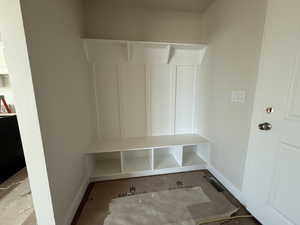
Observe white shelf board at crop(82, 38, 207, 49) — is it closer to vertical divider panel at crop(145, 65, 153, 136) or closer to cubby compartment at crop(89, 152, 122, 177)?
vertical divider panel at crop(145, 65, 153, 136)

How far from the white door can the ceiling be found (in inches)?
41.3

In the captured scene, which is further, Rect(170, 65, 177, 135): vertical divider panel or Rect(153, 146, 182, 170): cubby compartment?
Rect(170, 65, 177, 135): vertical divider panel

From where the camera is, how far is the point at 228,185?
5.72ft

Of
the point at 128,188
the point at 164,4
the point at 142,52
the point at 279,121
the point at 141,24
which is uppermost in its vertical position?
the point at 164,4

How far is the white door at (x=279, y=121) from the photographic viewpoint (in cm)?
99

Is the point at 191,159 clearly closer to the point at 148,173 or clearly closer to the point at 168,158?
the point at 168,158

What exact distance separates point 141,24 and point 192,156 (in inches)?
87.9

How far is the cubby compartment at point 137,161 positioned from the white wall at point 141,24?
174 cm

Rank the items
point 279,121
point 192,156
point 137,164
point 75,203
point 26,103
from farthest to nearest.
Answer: point 192,156
point 137,164
point 75,203
point 279,121
point 26,103

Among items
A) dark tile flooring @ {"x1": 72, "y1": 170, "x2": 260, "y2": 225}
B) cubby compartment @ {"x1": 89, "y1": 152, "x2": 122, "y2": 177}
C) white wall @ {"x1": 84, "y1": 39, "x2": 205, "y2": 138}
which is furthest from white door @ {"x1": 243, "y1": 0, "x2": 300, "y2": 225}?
cubby compartment @ {"x1": 89, "y1": 152, "x2": 122, "y2": 177}

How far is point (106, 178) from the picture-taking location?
196 centimetres

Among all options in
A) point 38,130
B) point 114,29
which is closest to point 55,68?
point 38,130

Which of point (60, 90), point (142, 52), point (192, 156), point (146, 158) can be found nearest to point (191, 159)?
point (192, 156)

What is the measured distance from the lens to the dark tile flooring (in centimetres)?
138
